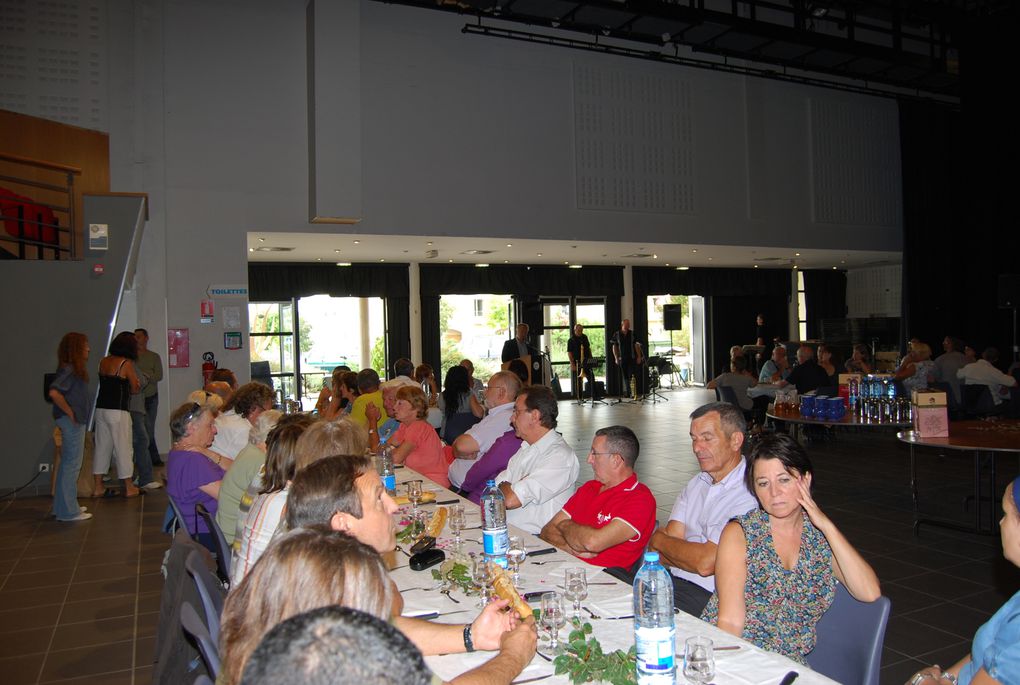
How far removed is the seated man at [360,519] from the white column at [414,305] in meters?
14.1

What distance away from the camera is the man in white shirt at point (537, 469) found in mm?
3890

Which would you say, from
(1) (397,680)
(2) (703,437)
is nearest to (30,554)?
(2) (703,437)

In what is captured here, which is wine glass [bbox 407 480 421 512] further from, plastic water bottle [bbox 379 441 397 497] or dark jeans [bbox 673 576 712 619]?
dark jeans [bbox 673 576 712 619]

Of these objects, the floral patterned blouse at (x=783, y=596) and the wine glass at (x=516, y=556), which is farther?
the wine glass at (x=516, y=556)

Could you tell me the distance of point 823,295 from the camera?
66.7 ft

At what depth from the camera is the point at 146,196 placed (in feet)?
31.1

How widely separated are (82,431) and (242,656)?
6946 mm

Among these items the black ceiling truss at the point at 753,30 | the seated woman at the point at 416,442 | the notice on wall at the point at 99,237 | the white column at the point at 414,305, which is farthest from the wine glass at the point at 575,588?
the white column at the point at 414,305

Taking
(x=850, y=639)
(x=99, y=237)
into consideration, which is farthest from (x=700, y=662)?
(x=99, y=237)

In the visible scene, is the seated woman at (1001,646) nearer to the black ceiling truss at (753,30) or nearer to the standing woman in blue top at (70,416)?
the standing woman in blue top at (70,416)

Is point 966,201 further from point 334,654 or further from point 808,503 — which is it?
point 334,654

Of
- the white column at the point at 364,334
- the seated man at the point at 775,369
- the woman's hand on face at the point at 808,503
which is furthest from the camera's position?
the white column at the point at 364,334

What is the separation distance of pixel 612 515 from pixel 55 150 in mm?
8814

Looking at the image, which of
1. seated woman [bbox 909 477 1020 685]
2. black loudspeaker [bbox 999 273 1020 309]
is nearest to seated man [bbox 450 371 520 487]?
seated woman [bbox 909 477 1020 685]
